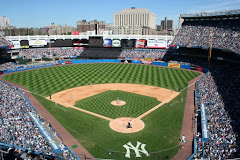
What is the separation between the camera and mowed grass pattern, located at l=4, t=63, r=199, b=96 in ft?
134

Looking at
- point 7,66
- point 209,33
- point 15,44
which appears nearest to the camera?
point 7,66

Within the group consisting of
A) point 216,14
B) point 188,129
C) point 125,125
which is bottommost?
point 188,129

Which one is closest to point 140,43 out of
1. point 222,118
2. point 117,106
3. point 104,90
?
point 104,90

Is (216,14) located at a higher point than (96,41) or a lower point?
higher

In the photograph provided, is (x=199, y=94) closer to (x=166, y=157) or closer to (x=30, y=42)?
(x=166, y=157)

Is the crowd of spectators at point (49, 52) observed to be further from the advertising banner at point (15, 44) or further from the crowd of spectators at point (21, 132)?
the crowd of spectators at point (21, 132)

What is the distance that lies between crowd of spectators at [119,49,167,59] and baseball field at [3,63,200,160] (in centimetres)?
1873

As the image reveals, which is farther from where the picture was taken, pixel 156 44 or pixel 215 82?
pixel 156 44

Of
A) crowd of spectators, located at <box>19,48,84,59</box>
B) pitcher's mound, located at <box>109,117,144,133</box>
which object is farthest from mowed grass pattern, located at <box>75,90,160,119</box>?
crowd of spectators, located at <box>19,48,84,59</box>

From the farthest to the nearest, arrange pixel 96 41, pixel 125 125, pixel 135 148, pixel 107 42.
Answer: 1. pixel 96 41
2. pixel 107 42
3. pixel 125 125
4. pixel 135 148

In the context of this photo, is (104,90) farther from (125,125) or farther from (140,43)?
(140,43)

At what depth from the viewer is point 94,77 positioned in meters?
48.2

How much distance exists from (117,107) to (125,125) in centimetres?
559

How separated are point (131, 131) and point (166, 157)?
544 centimetres
